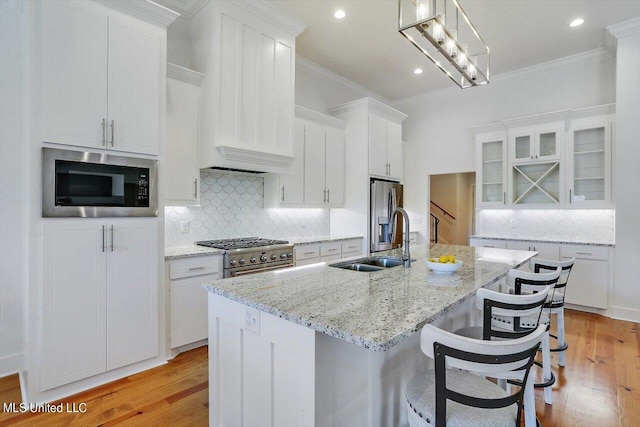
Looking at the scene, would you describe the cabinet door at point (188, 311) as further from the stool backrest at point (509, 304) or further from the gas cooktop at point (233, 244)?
the stool backrest at point (509, 304)

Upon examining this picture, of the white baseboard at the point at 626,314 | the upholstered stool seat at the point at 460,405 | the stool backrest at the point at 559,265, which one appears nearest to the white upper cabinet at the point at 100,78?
the upholstered stool seat at the point at 460,405

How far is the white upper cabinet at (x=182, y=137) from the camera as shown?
3006 millimetres

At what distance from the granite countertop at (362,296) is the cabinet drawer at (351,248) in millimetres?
2060

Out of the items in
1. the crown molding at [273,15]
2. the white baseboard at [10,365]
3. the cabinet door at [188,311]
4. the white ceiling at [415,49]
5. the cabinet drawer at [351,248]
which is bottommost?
the white baseboard at [10,365]

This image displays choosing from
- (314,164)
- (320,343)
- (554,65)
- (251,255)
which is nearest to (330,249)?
(314,164)

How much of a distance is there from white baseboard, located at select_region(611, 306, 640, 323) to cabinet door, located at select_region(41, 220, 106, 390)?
17.1 feet

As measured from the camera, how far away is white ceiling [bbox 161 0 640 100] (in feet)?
11.0

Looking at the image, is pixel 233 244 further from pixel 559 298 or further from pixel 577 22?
pixel 577 22

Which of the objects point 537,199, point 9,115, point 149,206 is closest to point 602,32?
point 537,199

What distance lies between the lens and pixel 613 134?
404 centimetres

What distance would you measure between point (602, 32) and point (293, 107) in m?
3.72

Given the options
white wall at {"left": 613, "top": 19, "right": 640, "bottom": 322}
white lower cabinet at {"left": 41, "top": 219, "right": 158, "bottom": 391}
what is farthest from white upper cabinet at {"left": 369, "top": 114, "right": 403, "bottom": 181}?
white lower cabinet at {"left": 41, "top": 219, "right": 158, "bottom": 391}

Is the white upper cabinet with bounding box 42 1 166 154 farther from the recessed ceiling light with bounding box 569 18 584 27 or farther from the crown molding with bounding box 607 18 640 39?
the crown molding with bounding box 607 18 640 39

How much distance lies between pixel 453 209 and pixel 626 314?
4.15 metres
